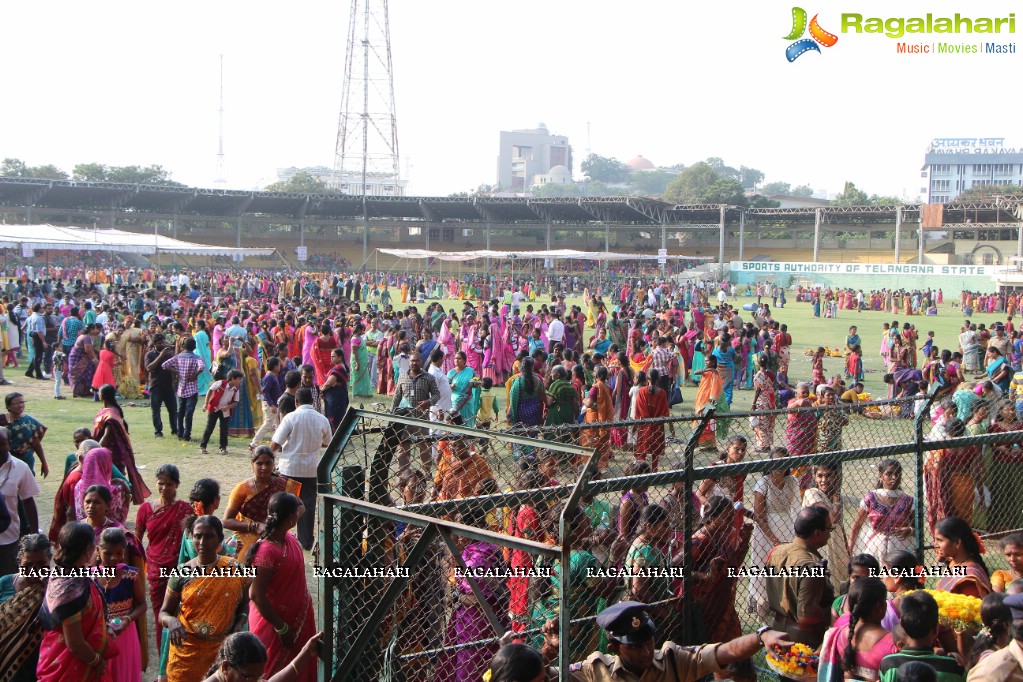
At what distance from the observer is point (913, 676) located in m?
2.98

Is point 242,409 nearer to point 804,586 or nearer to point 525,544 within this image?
point 804,586

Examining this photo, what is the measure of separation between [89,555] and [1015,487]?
6.14m

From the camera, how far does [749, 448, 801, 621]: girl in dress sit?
5.67 metres

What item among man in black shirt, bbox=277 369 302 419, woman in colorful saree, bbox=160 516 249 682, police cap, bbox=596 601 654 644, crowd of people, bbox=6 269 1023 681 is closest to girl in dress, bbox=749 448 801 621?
crowd of people, bbox=6 269 1023 681

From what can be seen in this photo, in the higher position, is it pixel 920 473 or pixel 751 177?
pixel 751 177

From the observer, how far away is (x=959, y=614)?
3.89 m

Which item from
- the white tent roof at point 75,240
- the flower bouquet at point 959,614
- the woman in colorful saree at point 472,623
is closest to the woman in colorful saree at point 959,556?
the flower bouquet at point 959,614

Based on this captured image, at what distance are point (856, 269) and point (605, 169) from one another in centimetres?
11233

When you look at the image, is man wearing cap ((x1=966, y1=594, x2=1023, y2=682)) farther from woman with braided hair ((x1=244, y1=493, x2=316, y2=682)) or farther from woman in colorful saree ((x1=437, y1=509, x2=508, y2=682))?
woman with braided hair ((x1=244, y1=493, x2=316, y2=682))

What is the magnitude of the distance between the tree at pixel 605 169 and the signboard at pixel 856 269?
107 meters

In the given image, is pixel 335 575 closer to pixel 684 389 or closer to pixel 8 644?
pixel 8 644

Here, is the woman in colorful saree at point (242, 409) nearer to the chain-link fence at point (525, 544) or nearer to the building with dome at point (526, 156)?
the chain-link fence at point (525, 544)

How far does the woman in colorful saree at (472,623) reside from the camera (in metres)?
3.95

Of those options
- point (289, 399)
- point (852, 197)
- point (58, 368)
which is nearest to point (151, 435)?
point (58, 368)
